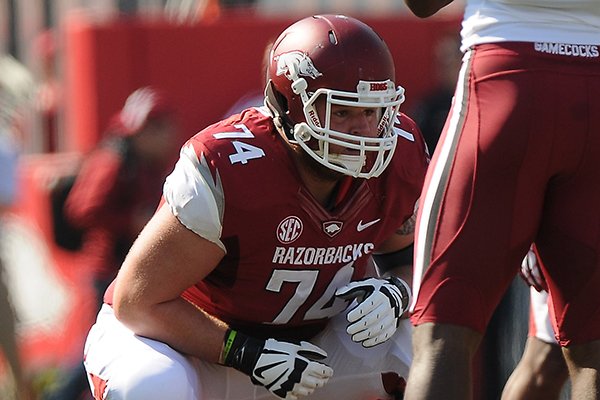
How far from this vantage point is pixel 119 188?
6949mm

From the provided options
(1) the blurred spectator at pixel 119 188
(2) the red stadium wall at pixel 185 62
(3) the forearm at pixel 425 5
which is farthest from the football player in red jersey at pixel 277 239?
(2) the red stadium wall at pixel 185 62

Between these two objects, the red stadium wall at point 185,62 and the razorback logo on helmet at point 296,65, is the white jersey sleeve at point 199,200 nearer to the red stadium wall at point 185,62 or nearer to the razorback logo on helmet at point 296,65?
the razorback logo on helmet at point 296,65

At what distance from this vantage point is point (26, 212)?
25.6 feet

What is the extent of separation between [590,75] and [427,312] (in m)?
→ 0.67

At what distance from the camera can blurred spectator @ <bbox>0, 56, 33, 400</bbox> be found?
5629 millimetres

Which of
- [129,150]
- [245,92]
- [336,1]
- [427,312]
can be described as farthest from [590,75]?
[336,1]

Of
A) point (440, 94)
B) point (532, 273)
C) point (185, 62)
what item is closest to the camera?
point (532, 273)

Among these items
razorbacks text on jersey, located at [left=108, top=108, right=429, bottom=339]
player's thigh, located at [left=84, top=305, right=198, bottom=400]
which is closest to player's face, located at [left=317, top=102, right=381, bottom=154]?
razorbacks text on jersey, located at [left=108, top=108, right=429, bottom=339]

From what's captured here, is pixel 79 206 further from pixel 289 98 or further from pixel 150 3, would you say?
pixel 289 98

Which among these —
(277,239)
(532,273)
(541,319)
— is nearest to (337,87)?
(277,239)

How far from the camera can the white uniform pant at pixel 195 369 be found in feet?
11.7

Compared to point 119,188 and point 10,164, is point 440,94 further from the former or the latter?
point 10,164

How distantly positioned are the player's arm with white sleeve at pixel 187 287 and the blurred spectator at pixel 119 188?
10.8 feet

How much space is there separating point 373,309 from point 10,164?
3049mm
